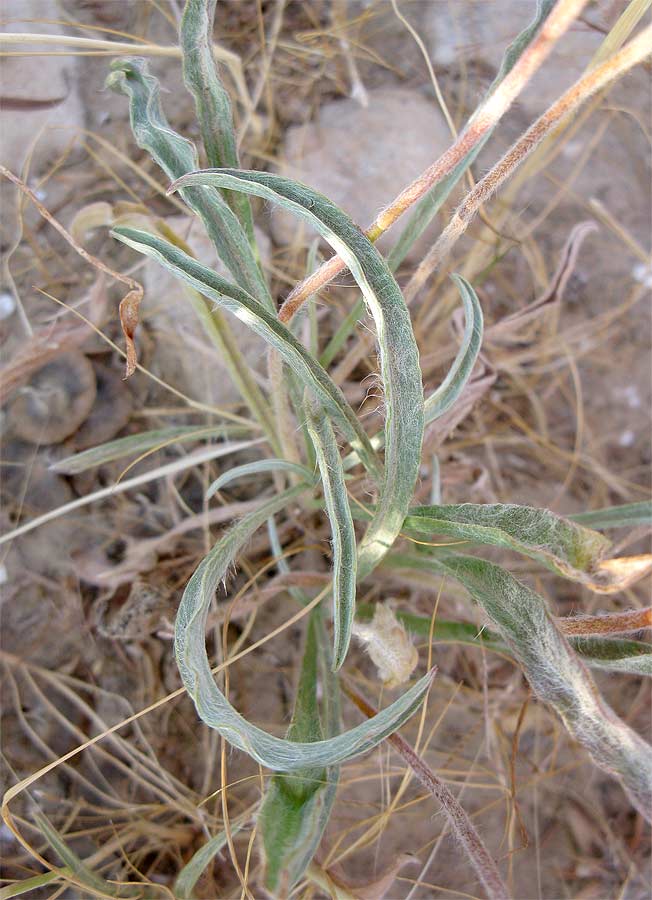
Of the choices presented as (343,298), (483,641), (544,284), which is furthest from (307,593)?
(544,284)

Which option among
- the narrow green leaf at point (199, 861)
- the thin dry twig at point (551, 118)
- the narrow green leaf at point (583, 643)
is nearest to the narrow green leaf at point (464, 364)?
the thin dry twig at point (551, 118)

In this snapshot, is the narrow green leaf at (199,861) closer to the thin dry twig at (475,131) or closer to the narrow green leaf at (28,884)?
the narrow green leaf at (28,884)

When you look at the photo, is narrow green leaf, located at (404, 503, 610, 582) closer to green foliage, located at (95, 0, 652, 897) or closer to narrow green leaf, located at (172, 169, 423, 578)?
green foliage, located at (95, 0, 652, 897)

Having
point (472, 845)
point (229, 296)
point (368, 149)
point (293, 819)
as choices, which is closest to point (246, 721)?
point (293, 819)

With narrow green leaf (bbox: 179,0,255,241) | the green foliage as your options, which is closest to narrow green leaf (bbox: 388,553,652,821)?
the green foliage

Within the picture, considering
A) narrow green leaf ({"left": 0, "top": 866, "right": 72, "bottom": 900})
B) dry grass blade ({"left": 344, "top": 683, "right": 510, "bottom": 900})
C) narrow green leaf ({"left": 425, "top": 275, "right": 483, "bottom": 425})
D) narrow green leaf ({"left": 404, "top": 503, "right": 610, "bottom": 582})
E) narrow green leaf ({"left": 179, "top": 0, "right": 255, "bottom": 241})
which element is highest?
narrow green leaf ({"left": 179, "top": 0, "right": 255, "bottom": 241})

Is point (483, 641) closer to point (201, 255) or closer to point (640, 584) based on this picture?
point (640, 584)
